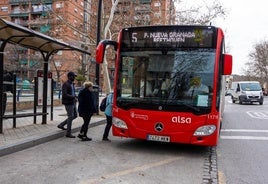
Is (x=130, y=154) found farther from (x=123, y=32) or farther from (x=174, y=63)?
(x=123, y=32)

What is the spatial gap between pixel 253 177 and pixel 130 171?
2.18 metres

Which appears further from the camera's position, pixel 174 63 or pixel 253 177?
pixel 174 63

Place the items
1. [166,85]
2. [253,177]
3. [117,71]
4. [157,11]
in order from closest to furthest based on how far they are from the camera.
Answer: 1. [253,177]
2. [166,85]
3. [117,71]
4. [157,11]

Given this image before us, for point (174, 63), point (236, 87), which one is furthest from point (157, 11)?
point (174, 63)

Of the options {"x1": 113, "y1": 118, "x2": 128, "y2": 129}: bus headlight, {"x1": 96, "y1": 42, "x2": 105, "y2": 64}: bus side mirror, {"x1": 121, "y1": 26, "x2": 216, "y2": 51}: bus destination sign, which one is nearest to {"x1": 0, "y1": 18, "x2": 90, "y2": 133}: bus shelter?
{"x1": 96, "y1": 42, "x2": 105, "y2": 64}: bus side mirror

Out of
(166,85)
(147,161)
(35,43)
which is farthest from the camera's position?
(35,43)

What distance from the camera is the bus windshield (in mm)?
8023

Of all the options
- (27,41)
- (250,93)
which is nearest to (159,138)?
(27,41)

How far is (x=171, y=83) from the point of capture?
8164 millimetres

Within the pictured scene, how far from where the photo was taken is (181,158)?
8016 millimetres

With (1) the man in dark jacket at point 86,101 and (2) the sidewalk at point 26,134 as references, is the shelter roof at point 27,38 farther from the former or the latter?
(2) the sidewalk at point 26,134

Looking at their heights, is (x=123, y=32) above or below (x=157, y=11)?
below

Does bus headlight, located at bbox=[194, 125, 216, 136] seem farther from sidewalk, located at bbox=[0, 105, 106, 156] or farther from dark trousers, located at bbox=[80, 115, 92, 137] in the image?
sidewalk, located at bbox=[0, 105, 106, 156]

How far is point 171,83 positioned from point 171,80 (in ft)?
0.25
